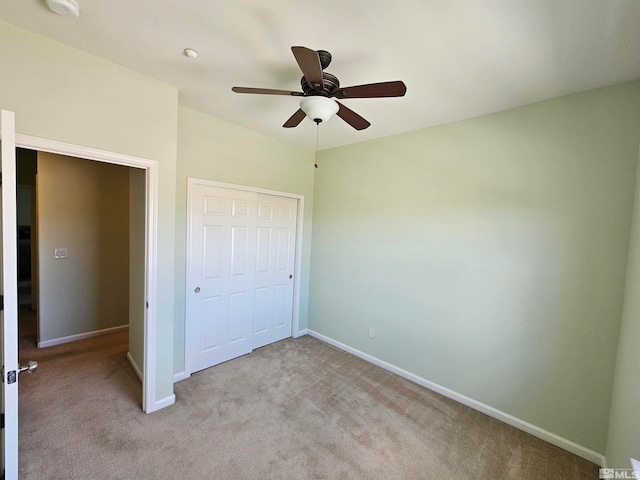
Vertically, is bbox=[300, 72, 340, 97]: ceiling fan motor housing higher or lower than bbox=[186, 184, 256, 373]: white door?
higher

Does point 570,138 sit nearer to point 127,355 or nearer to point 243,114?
point 243,114

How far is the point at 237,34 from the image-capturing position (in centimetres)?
156

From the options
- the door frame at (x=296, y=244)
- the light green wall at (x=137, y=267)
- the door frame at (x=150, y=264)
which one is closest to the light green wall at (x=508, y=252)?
the door frame at (x=296, y=244)

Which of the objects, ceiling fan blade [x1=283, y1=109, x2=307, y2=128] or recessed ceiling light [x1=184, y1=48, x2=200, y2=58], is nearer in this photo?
recessed ceiling light [x1=184, y1=48, x2=200, y2=58]

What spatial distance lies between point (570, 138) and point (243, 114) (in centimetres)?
279

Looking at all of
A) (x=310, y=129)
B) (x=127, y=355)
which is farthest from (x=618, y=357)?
(x=127, y=355)

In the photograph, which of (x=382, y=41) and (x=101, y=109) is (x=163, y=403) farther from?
(x=382, y=41)

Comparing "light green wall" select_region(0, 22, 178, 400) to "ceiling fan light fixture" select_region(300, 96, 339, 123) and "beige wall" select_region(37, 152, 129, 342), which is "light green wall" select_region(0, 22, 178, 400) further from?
"beige wall" select_region(37, 152, 129, 342)

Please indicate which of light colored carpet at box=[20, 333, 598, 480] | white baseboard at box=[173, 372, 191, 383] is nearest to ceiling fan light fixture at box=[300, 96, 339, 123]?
light colored carpet at box=[20, 333, 598, 480]

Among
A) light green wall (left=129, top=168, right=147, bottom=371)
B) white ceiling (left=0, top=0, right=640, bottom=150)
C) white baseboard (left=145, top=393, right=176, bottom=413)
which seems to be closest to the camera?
white ceiling (left=0, top=0, right=640, bottom=150)

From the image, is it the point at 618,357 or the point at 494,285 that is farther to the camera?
the point at 494,285

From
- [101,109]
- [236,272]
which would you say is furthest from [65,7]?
[236,272]

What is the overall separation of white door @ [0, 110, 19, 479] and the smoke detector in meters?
0.62

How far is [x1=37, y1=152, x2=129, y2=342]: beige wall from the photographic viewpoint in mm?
3158
